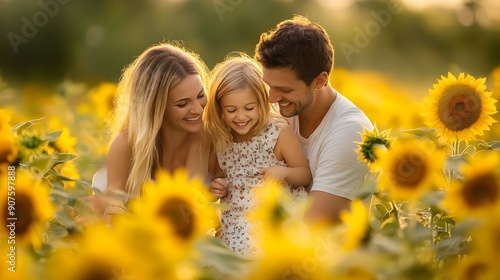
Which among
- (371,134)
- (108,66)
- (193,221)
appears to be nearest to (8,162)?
(193,221)

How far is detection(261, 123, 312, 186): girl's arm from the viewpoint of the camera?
281cm

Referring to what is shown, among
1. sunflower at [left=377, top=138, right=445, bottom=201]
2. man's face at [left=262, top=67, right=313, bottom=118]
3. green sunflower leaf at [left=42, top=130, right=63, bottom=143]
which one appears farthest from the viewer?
man's face at [left=262, top=67, right=313, bottom=118]

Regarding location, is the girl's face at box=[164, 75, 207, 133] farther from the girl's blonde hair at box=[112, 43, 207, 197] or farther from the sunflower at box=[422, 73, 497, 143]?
the sunflower at box=[422, 73, 497, 143]

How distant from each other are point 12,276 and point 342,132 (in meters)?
1.91

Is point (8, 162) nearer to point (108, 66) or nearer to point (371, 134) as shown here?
point (371, 134)

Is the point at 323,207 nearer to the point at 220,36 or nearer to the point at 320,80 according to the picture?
the point at 320,80

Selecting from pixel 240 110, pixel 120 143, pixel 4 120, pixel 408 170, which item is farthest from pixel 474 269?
pixel 120 143

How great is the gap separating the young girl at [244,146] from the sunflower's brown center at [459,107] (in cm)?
65

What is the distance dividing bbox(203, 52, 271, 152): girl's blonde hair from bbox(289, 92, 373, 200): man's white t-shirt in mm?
208

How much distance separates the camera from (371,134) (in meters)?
2.03

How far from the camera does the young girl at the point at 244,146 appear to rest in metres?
2.82

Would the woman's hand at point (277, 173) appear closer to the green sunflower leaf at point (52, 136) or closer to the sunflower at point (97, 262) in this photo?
the green sunflower leaf at point (52, 136)

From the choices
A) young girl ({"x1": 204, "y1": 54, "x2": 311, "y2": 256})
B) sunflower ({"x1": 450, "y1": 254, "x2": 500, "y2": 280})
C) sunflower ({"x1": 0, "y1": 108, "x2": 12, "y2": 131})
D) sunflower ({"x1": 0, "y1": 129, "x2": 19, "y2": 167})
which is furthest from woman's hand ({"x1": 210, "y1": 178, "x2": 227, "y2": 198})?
sunflower ({"x1": 450, "y1": 254, "x2": 500, "y2": 280})

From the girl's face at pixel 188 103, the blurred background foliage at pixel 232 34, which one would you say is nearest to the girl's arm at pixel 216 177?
the girl's face at pixel 188 103
